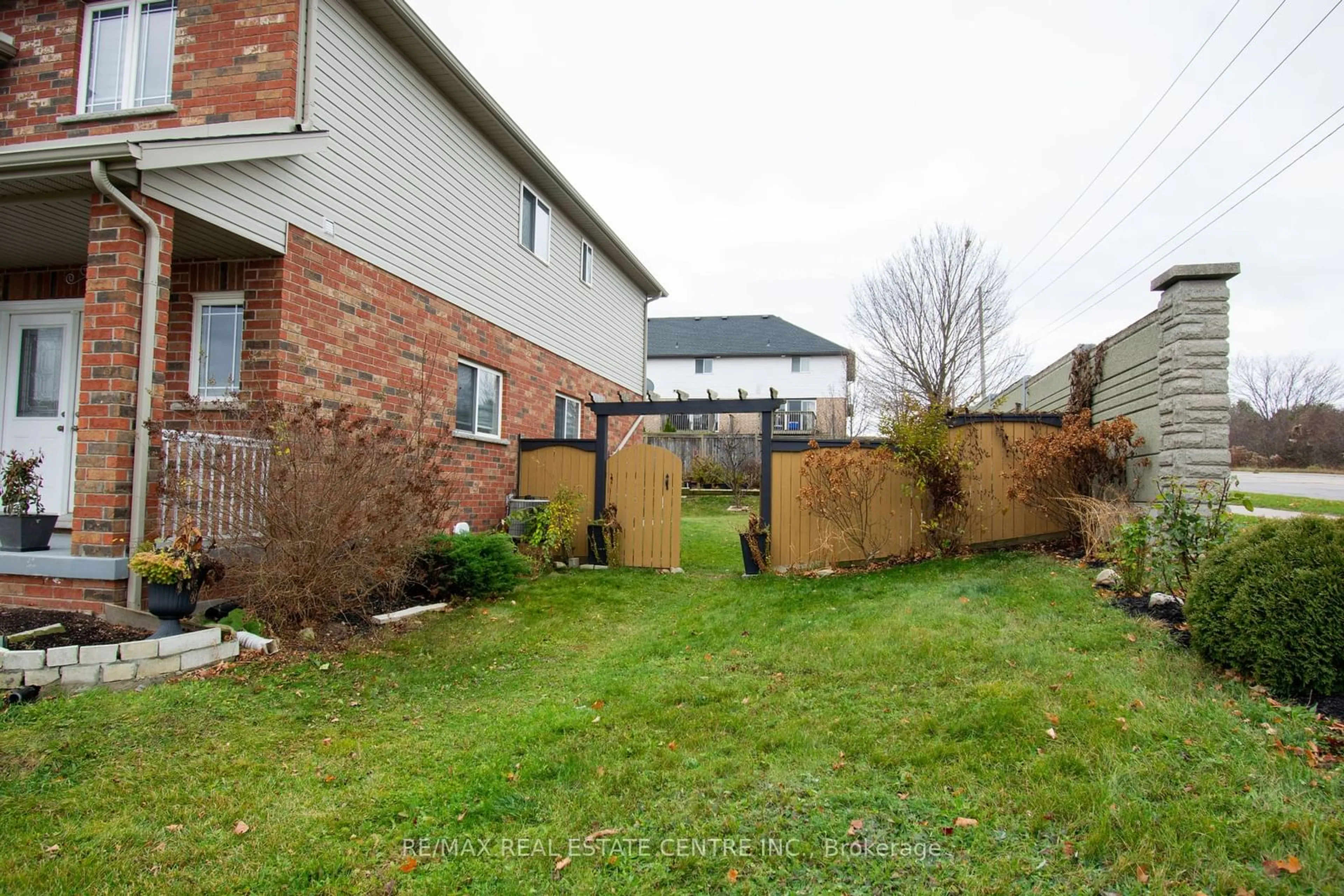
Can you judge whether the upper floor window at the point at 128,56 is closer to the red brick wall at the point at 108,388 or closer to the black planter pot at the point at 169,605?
the red brick wall at the point at 108,388

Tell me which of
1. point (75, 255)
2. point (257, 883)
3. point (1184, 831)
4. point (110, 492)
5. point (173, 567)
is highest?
point (75, 255)

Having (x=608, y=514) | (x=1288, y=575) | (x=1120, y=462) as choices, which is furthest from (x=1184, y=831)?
(x=608, y=514)

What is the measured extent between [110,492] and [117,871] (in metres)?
3.51

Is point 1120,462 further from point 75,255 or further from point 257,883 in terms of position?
point 75,255

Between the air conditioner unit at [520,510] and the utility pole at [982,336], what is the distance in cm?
1423

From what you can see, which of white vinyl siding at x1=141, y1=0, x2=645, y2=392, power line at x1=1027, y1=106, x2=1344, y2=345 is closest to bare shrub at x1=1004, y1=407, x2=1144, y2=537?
power line at x1=1027, y1=106, x2=1344, y2=345

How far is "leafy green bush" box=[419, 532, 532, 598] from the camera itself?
24.1ft

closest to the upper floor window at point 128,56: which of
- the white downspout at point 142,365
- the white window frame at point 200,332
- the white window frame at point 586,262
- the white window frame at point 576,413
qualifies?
the white window frame at point 200,332

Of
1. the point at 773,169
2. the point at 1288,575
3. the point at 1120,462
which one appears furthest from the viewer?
the point at 773,169

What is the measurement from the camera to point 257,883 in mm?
2500

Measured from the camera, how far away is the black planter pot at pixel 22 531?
5.40 m

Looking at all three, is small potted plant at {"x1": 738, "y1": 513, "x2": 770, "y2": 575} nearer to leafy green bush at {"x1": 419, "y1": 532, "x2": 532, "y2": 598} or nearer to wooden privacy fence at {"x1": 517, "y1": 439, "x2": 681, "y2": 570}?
wooden privacy fence at {"x1": 517, "y1": 439, "x2": 681, "y2": 570}

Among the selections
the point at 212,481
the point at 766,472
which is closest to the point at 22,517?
the point at 212,481

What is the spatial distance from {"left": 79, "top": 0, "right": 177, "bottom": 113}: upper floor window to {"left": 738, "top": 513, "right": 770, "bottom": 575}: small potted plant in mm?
7890
